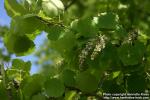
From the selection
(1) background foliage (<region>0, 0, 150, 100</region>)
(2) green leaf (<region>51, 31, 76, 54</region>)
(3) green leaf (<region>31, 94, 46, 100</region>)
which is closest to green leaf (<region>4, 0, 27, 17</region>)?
(1) background foliage (<region>0, 0, 150, 100</region>)

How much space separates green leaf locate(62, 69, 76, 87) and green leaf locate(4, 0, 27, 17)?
211 mm

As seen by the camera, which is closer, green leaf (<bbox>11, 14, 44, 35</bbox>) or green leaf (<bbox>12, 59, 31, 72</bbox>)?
green leaf (<bbox>11, 14, 44, 35</bbox>)

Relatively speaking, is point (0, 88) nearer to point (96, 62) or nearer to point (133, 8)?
point (96, 62)

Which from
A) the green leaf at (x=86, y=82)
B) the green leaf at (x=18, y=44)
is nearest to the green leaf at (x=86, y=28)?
the green leaf at (x=86, y=82)

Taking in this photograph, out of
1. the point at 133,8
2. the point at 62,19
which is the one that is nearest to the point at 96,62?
the point at 62,19

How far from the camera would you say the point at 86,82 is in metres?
0.93

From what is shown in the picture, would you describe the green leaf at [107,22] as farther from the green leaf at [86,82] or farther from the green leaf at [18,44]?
the green leaf at [18,44]

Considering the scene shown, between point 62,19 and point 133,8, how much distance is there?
32cm

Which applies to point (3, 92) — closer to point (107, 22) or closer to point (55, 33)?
point (55, 33)

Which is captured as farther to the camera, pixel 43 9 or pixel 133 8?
pixel 43 9

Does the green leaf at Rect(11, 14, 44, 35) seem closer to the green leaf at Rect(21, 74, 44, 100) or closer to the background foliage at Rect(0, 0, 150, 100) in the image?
the background foliage at Rect(0, 0, 150, 100)

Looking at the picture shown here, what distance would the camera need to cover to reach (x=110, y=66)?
37.1 inches

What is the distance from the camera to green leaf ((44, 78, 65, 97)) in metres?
0.94

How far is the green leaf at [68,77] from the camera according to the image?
94 centimetres
